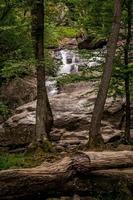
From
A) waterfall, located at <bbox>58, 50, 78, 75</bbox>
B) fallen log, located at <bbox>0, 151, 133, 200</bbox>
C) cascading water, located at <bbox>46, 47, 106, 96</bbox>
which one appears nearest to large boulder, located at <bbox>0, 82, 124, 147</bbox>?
cascading water, located at <bbox>46, 47, 106, 96</bbox>

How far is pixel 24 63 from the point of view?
52.3 ft

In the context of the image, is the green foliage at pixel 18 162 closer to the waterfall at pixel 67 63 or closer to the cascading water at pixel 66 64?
the cascading water at pixel 66 64

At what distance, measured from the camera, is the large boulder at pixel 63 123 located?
947 inches

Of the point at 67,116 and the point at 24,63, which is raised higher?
the point at 24,63

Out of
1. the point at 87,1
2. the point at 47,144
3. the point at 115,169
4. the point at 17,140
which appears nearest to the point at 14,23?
the point at 87,1

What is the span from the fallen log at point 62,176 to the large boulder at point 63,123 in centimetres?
1062

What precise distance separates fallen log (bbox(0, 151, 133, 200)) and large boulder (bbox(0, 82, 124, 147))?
10620mm

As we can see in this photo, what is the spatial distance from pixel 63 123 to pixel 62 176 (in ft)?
46.8

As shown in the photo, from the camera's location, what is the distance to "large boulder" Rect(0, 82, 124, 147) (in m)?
24.1

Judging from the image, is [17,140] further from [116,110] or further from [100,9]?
[100,9]

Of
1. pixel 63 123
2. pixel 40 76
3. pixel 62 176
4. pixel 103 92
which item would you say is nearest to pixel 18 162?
pixel 62 176

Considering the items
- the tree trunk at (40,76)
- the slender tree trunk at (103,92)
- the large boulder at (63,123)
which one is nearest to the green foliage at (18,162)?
the tree trunk at (40,76)

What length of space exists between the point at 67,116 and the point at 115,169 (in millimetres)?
13498

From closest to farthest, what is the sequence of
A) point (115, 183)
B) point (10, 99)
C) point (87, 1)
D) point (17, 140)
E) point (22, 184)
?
point (22, 184) < point (115, 183) < point (87, 1) < point (17, 140) < point (10, 99)
